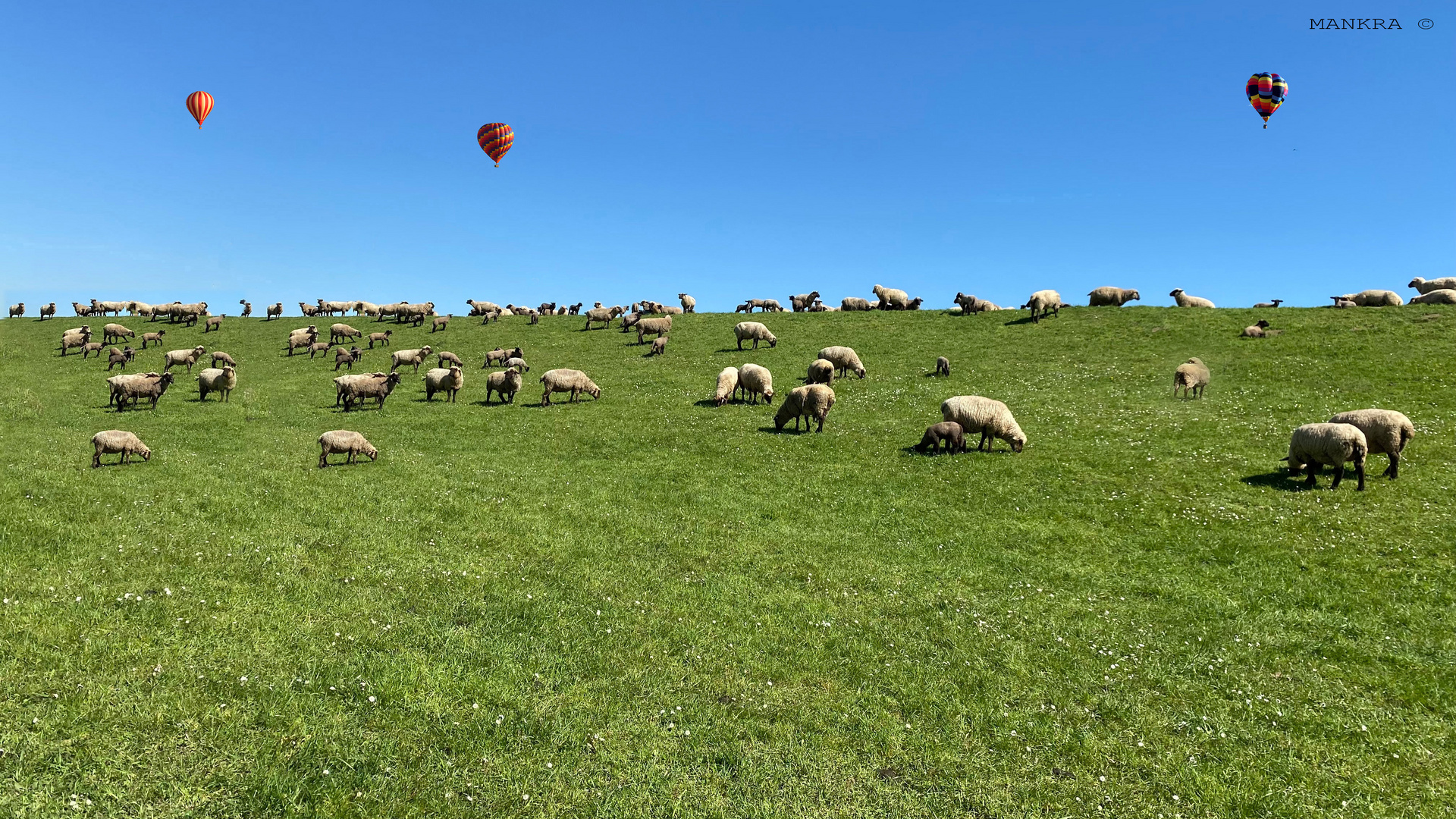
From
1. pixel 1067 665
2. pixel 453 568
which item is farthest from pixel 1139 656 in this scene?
pixel 453 568

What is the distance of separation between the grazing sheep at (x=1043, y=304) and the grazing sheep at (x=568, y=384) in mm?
34430

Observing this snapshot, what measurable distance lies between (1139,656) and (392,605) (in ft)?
45.9

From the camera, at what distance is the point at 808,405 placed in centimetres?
2927

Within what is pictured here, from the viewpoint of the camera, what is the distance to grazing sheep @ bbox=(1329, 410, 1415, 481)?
1992 cm

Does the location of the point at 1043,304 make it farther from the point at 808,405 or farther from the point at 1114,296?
the point at 808,405

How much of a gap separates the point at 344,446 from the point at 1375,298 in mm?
67766

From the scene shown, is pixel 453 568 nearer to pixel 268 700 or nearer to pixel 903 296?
pixel 268 700

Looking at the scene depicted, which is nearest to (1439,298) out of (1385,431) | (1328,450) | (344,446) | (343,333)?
(1385,431)

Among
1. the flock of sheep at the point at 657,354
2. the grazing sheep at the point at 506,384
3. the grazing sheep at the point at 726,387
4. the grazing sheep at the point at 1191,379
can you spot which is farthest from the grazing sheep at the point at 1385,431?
the grazing sheep at the point at 506,384

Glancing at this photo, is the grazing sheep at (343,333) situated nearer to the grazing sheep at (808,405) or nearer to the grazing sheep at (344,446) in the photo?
the grazing sheep at (344,446)

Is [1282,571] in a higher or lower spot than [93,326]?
lower

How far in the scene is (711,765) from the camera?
873cm

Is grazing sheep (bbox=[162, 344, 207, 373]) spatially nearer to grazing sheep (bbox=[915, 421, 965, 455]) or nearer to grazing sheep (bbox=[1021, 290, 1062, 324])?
grazing sheep (bbox=[915, 421, 965, 455])

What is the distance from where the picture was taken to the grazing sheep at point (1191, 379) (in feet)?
108
